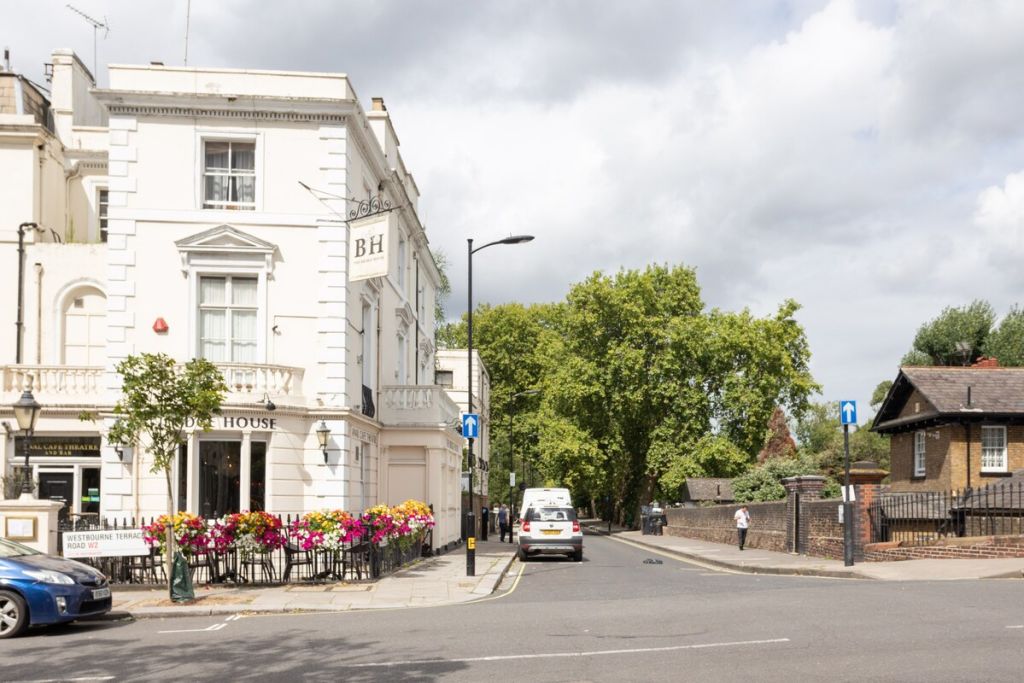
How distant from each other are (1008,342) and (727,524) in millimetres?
35336

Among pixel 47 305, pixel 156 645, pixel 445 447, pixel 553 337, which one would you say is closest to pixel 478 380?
pixel 553 337

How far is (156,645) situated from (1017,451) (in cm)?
3480

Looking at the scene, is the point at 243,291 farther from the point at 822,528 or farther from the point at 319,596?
the point at 822,528

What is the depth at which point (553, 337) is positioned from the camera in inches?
2825

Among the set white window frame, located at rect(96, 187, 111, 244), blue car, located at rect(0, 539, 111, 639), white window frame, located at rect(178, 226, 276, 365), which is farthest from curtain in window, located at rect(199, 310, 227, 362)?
blue car, located at rect(0, 539, 111, 639)

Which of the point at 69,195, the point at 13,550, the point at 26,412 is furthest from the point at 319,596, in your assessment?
Answer: the point at 69,195

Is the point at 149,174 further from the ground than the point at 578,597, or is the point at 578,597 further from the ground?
the point at 149,174

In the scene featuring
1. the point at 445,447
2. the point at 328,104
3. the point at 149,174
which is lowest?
the point at 445,447

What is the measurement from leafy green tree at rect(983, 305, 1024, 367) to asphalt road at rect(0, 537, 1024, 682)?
5396cm

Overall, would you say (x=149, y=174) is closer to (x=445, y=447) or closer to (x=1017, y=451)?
(x=445, y=447)

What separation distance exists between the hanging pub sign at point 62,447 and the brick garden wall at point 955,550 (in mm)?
19081

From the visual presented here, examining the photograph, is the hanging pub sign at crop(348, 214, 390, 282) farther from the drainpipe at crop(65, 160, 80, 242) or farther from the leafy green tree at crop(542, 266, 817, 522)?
the leafy green tree at crop(542, 266, 817, 522)

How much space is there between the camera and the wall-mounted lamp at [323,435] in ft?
78.8

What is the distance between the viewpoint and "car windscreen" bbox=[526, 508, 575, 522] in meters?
32.2
